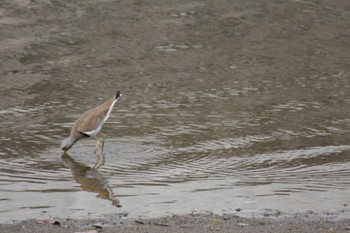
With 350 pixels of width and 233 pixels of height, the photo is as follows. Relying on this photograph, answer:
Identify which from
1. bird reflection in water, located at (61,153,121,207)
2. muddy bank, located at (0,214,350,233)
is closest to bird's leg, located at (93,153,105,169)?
bird reflection in water, located at (61,153,121,207)

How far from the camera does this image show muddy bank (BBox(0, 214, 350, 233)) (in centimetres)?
729

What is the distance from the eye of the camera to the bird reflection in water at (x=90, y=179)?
28.8 feet

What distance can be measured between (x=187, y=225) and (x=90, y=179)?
2327mm

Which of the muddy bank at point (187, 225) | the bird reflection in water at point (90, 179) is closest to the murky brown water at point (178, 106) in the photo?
the bird reflection in water at point (90, 179)

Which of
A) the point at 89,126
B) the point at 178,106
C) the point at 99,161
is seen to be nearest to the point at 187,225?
the point at 99,161

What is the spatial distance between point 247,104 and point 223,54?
284 centimetres

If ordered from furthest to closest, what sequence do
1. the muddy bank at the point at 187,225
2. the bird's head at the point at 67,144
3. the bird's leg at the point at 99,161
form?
1. the bird's head at the point at 67,144
2. the bird's leg at the point at 99,161
3. the muddy bank at the point at 187,225

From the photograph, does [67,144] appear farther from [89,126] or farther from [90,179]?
[90,179]

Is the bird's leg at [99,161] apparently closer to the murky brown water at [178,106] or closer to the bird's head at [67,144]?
Result: the murky brown water at [178,106]

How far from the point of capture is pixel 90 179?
31.2 feet

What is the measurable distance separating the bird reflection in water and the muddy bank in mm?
852

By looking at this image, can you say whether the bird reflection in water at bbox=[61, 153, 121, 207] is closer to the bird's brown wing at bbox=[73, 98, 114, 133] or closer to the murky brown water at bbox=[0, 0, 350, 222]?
the murky brown water at bbox=[0, 0, 350, 222]

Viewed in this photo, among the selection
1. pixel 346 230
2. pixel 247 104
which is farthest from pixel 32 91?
pixel 346 230

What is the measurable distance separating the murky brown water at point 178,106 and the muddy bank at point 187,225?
40cm
